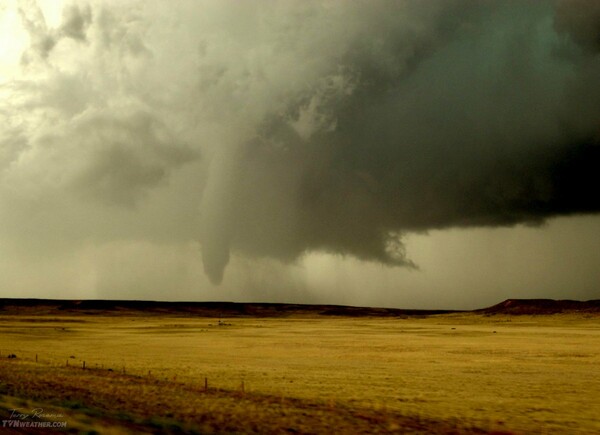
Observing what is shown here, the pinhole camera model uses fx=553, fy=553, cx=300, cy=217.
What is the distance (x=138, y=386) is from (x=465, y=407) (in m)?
15.4

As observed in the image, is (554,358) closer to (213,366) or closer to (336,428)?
(213,366)

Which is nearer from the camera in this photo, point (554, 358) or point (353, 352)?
point (554, 358)

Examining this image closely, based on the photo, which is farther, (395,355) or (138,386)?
(395,355)

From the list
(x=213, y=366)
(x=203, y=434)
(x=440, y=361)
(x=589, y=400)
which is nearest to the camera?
(x=203, y=434)

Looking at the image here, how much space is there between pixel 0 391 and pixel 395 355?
116ft

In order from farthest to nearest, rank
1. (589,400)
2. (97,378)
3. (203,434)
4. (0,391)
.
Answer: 1. (97,378)
2. (589,400)
3. (0,391)
4. (203,434)

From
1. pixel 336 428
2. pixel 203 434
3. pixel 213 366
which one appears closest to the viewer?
pixel 203 434

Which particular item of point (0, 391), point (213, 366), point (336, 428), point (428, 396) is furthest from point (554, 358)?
point (0, 391)

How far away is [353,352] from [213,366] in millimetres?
18247

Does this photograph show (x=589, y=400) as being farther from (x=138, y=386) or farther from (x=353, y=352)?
(x=353, y=352)

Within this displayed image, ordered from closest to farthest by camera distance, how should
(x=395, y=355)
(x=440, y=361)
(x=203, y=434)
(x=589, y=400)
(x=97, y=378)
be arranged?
1. (x=203, y=434)
2. (x=589, y=400)
3. (x=97, y=378)
4. (x=440, y=361)
5. (x=395, y=355)

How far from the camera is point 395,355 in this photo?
165 feet

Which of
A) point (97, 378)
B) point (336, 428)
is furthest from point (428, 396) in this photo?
point (97, 378)

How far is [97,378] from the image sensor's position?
2966 centimetres
